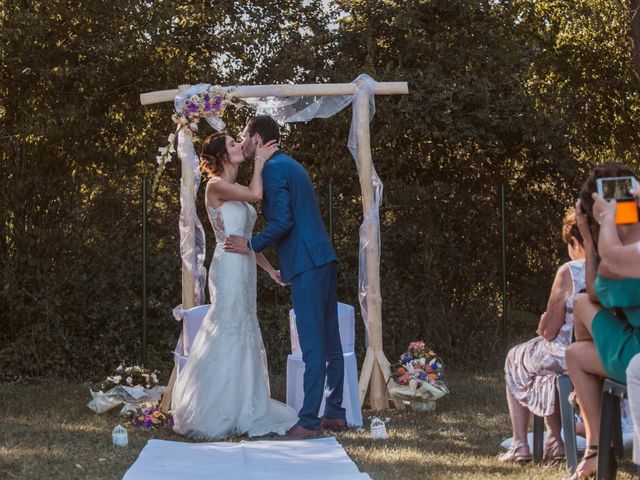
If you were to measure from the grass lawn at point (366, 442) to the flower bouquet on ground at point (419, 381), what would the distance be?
122 millimetres

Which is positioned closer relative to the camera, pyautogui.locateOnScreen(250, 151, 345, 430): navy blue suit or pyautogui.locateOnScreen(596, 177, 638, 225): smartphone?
pyautogui.locateOnScreen(596, 177, 638, 225): smartphone

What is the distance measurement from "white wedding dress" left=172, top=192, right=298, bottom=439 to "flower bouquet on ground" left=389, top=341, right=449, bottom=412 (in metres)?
1.05

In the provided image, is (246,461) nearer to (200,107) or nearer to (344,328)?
(344,328)

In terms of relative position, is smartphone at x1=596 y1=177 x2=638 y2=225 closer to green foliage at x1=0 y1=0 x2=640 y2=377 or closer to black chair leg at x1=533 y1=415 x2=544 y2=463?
black chair leg at x1=533 y1=415 x2=544 y2=463

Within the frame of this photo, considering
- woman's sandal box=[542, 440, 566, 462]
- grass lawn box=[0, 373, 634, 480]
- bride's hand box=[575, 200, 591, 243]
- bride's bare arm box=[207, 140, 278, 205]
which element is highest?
bride's bare arm box=[207, 140, 278, 205]

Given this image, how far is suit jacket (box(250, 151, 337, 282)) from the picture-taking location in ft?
19.5

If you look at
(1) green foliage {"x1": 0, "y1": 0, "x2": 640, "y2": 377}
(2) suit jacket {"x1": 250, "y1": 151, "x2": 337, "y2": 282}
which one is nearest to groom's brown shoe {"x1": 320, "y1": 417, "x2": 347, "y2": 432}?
(2) suit jacket {"x1": 250, "y1": 151, "x2": 337, "y2": 282}

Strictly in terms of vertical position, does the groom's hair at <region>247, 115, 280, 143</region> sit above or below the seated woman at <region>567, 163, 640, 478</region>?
above

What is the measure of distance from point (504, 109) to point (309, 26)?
2.29 metres

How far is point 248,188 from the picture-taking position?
618 cm

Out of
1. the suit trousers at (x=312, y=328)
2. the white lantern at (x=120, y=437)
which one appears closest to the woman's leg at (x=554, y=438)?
the suit trousers at (x=312, y=328)

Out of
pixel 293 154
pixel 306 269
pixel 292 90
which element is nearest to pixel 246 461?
pixel 306 269

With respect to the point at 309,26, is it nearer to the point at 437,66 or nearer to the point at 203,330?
the point at 437,66

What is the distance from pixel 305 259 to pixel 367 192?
1365 mm
